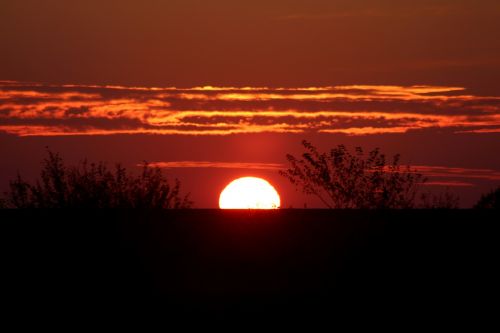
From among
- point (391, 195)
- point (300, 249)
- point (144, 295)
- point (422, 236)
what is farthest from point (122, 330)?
point (391, 195)

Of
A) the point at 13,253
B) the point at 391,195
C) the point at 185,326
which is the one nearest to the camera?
the point at 185,326

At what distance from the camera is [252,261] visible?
1828 centimetres

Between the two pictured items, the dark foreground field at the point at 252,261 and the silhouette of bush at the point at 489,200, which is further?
the silhouette of bush at the point at 489,200

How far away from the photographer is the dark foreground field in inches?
690

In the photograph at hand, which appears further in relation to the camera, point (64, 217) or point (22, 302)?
point (64, 217)

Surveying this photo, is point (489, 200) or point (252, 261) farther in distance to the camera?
point (489, 200)

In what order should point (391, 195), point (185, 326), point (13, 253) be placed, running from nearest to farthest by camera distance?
point (185, 326) < point (13, 253) < point (391, 195)

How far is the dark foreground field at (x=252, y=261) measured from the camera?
17531 mm

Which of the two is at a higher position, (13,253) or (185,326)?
(13,253)

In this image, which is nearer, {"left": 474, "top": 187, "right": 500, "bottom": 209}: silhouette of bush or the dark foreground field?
the dark foreground field

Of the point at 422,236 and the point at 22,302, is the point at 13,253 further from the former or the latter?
the point at 422,236

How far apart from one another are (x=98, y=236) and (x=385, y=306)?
4.81m

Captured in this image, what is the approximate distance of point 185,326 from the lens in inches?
664

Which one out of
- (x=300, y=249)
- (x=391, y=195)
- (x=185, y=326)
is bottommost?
(x=185, y=326)
